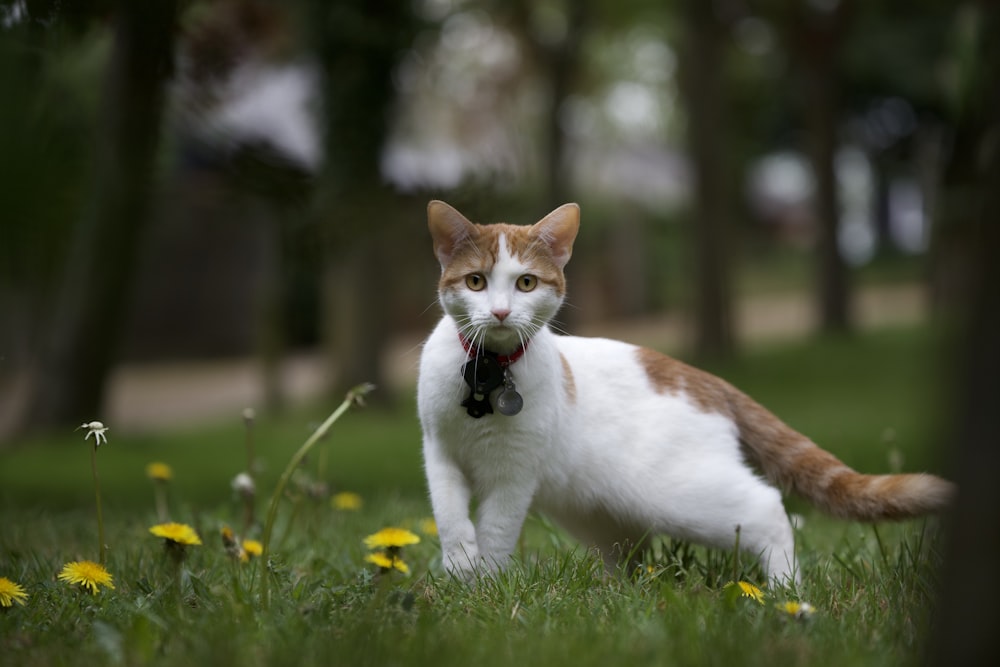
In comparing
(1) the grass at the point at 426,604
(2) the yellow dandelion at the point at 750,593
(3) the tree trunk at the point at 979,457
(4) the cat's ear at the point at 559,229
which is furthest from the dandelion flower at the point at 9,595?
(3) the tree trunk at the point at 979,457

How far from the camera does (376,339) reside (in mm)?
9477

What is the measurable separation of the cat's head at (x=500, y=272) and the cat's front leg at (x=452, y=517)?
0.34 m

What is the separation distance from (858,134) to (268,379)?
1877cm

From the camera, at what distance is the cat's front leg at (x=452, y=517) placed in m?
2.44

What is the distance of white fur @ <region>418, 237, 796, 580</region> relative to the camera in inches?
96.0

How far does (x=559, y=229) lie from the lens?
8.31ft

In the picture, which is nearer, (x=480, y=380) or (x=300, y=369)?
(x=480, y=380)

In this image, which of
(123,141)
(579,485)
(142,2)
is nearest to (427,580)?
(579,485)

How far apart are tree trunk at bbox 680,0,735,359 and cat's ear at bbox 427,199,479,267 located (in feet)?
27.0

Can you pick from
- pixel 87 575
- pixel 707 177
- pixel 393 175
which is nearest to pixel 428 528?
pixel 87 575

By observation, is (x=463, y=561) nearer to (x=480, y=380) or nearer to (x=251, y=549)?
(x=480, y=380)

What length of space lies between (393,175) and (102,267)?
2.98 meters

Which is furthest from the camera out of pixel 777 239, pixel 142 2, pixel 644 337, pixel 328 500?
pixel 777 239

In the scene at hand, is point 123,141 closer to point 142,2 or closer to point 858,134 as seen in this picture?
point 142,2
